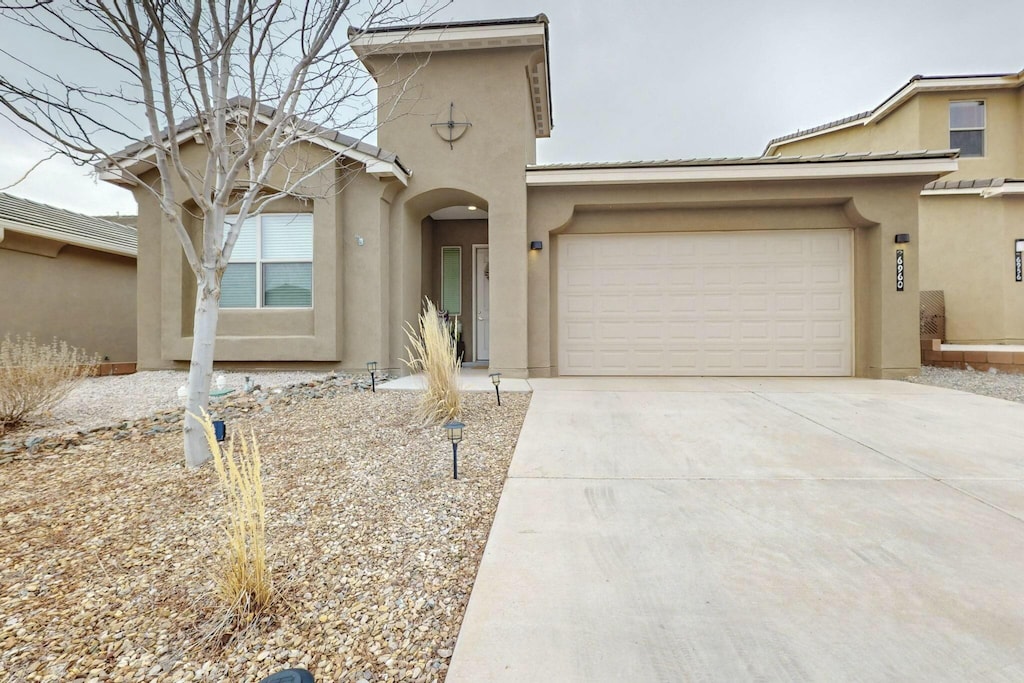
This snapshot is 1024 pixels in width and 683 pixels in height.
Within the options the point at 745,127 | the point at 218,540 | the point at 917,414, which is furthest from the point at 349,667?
the point at 745,127

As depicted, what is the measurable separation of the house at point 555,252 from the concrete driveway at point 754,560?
3.59 meters

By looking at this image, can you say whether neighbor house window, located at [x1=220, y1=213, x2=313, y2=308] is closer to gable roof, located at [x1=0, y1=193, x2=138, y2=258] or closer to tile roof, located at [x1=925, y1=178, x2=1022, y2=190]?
gable roof, located at [x1=0, y1=193, x2=138, y2=258]

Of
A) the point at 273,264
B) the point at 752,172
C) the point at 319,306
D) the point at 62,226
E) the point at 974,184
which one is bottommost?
the point at 319,306

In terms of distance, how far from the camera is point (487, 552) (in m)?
2.01

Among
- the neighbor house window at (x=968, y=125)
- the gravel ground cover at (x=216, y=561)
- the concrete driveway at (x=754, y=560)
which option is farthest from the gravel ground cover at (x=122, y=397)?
the neighbor house window at (x=968, y=125)

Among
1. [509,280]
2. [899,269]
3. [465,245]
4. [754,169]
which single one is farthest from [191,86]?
[899,269]

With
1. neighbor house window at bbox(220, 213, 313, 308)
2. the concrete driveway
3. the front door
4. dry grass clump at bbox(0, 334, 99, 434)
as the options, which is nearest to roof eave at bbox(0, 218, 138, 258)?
neighbor house window at bbox(220, 213, 313, 308)

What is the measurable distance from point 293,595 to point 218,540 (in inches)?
26.3

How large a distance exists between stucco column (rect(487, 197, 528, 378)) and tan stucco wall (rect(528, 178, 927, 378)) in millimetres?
314

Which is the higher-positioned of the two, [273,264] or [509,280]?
[273,264]

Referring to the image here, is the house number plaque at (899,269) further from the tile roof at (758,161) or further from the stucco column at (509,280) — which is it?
the stucco column at (509,280)

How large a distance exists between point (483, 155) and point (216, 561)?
21.2 feet

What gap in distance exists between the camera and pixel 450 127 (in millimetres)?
7070

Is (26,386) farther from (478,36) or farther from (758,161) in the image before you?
(758,161)
